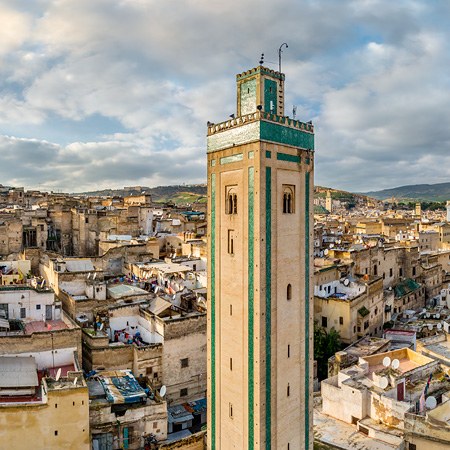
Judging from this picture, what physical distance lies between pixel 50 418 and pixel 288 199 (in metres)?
10.4

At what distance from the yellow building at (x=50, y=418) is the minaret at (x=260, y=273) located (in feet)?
14.3

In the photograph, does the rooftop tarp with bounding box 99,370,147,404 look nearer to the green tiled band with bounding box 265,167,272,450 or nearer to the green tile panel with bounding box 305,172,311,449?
the green tiled band with bounding box 265,167,272,450

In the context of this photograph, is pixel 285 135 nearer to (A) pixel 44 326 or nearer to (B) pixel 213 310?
(B) pixel 213 310

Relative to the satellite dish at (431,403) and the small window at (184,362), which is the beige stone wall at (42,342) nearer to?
the small window at (184,362)

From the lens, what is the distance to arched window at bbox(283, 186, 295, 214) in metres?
13.6

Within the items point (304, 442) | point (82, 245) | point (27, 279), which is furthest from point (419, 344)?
point (82, 245)

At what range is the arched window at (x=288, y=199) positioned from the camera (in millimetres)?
13567

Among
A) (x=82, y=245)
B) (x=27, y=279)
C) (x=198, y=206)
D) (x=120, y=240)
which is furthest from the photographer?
(x=198, y=206)

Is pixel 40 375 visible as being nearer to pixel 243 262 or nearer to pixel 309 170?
pixel 243 262

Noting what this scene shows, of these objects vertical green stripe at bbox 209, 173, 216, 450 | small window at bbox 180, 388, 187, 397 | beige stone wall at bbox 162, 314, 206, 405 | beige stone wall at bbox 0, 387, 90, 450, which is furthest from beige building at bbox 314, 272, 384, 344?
beige stone wall at bbox 0, 387, 90, 450

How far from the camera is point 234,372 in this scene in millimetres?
13547

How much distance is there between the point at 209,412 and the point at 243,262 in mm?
5139

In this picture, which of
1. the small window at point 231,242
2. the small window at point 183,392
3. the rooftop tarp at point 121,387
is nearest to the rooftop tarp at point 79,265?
the rooftop tarp at point 121,387

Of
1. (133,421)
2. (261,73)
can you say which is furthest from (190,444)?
(261,73)
